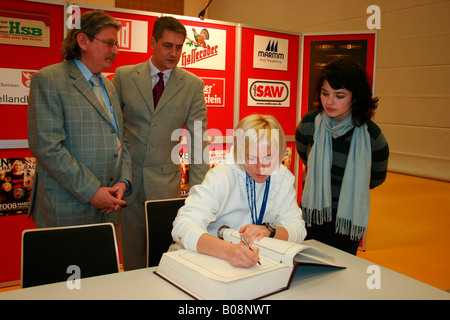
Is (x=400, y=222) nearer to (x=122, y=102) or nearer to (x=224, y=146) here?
(x=224, y=146)

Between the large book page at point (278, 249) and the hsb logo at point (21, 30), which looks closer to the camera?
the large book page at point (278, 249)

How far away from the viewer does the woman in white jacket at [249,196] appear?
154 centimetres

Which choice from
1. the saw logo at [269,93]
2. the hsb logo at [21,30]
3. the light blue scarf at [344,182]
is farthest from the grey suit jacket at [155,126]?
the saw logo at [269,93]

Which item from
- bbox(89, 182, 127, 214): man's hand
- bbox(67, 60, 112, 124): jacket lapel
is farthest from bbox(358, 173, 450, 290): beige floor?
bbox(67, 60, 112, 124): jacket lapel

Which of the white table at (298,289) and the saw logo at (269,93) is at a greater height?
the saw logo at (269,93)

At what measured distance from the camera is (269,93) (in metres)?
4.23

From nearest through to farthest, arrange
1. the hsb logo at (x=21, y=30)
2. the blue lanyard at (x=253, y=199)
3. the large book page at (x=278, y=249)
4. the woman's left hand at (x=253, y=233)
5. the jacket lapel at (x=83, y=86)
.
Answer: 1. the large book page at (x=278, y=249)
2. the woman's left hand at (x=253, y=233)
3. the blue lanyard at (x=253, y=199)
4. the jacket lapel at (x=83, y=86)
5. the hsb logo at (x=21, y=30)

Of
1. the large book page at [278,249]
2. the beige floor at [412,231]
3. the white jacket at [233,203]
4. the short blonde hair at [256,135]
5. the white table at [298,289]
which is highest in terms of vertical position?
the short blonde hair at [256,135]

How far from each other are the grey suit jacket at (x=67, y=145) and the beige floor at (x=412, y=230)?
292cm

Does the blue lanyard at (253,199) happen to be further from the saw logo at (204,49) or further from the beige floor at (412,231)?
the beige floor at (412,231)

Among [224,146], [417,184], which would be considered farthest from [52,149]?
[417,184]

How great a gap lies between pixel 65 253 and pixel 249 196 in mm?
798

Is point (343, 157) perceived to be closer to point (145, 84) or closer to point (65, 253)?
point (145, 84)
